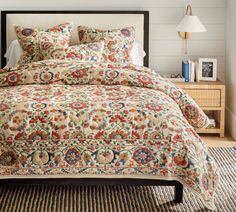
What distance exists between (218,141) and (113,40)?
4.19 ft

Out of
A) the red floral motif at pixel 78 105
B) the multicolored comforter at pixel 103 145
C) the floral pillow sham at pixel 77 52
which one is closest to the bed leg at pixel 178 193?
the multicolored comforter at pixel 103 145

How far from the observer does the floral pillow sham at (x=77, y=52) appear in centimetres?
482

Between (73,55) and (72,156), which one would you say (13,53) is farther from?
(72,156)

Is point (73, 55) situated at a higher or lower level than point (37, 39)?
lower

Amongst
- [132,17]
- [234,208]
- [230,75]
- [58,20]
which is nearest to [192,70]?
[230,75]

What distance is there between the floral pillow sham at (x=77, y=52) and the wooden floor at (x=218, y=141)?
1.20 meters

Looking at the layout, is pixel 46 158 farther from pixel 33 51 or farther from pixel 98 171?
pixel 33 51

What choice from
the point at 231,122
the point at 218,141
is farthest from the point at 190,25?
the point at 218,141

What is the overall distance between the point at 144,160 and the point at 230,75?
7.74ft

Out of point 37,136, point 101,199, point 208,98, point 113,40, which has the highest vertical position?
point 113,40

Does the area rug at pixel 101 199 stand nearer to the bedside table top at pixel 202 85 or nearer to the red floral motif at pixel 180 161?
the red floral motif at pixel 180 161

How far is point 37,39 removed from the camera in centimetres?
509

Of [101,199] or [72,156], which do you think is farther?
[101,199]

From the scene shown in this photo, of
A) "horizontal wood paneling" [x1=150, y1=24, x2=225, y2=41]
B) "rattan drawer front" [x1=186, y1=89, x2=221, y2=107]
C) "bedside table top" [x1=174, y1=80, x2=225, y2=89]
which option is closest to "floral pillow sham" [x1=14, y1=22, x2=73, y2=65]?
"horizontal wood paneling" [x1=150, y1=24, x2=225, y2=41]
